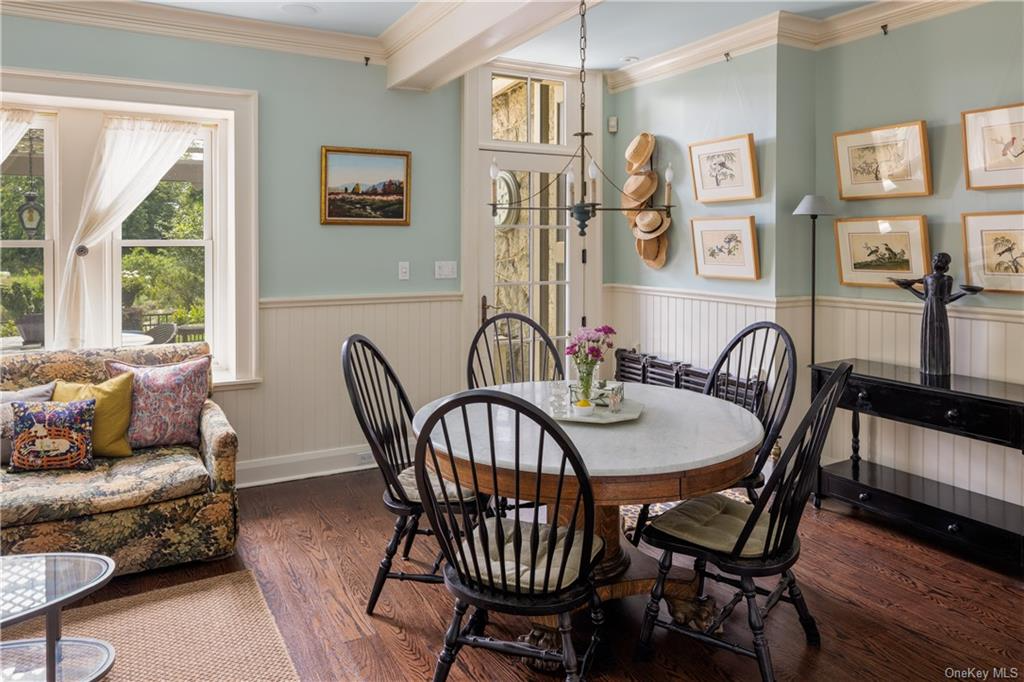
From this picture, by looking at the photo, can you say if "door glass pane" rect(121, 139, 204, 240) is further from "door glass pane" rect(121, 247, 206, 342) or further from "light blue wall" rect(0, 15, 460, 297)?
"light blue wall" rect(0, 15, 460, 297)

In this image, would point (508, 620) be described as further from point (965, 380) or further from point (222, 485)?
point (965, 380)

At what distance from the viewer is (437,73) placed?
401 centimetres

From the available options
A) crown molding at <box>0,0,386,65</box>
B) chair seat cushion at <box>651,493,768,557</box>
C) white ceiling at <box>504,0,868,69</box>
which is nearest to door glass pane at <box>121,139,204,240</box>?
crown molding at <box>0,0,386,65</box>

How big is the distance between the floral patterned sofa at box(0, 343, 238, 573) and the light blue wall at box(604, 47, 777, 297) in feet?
9.54

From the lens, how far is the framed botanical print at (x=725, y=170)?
13.6 feet

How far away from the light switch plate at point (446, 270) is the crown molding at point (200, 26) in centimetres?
123

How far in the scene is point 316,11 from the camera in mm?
3758

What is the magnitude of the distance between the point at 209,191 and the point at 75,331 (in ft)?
3.38

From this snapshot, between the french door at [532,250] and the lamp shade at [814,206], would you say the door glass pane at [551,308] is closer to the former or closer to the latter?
the french door at [532,250]

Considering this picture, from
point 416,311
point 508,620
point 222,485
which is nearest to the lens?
point 508,620

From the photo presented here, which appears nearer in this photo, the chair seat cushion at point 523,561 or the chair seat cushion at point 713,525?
the chair seat cushion at point 523,561

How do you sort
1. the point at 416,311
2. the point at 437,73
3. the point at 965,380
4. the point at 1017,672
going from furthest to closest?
1. the point at 416,311
2. the point at 437,73
3. the point at 965,380
4. the point at 1017,672

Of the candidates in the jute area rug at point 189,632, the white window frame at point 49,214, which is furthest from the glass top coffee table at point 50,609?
the white window frame at point 49,214

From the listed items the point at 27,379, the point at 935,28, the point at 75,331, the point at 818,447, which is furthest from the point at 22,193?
the point at 935,28
